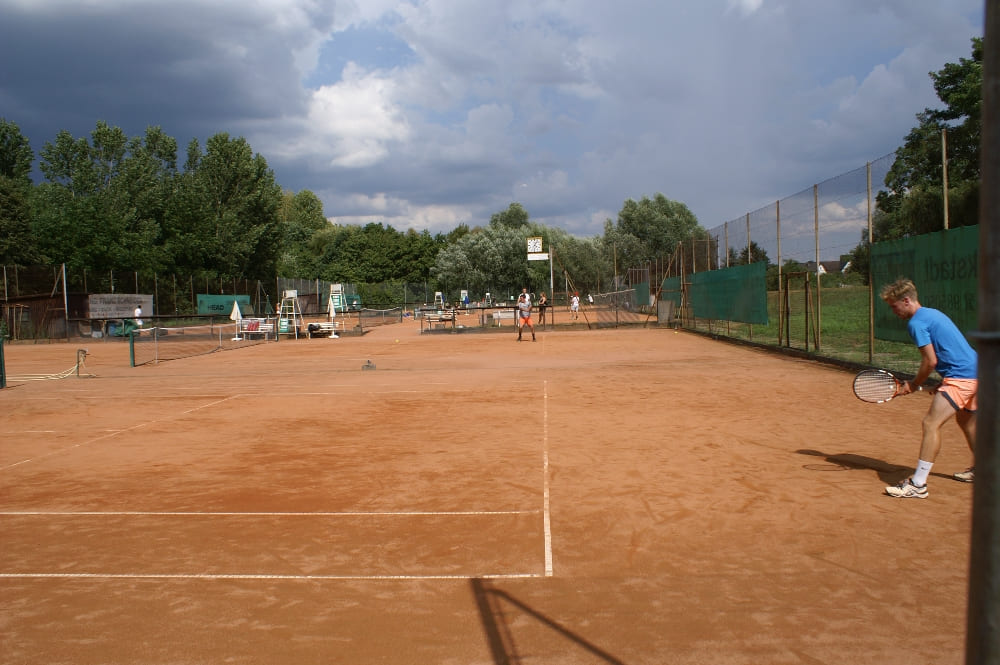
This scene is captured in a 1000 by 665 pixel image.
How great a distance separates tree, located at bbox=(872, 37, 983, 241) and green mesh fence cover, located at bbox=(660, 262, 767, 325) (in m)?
3.56

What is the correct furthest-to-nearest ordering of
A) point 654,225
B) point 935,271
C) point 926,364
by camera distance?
point 654,225 < point 935,271 < point 926,364

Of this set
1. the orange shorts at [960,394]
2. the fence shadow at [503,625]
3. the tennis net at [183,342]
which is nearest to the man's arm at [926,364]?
the orange shorts at [960,394]

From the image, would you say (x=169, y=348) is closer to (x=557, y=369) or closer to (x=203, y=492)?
(x=557, y=369)

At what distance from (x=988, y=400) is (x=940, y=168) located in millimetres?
24151

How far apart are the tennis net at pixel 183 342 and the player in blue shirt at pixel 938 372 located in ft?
64.3

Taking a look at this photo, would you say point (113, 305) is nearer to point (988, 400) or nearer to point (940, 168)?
point (940, 168)

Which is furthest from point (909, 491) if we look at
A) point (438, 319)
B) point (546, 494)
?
point (438, 319)

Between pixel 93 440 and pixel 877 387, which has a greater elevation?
pixel 877 387

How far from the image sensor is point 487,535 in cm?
563

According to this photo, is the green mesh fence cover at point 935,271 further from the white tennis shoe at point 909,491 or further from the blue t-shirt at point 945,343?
the white tennis shoe at point 909,491

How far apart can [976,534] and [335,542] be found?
479 centimetres

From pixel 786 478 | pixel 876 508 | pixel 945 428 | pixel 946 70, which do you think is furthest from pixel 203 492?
pixel 946 70

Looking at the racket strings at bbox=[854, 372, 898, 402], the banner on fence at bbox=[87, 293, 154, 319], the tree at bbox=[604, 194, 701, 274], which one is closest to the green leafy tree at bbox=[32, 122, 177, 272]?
the banner on fence at bbox=[87, 293, 154, 319]

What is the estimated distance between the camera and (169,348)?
94.9 ft
